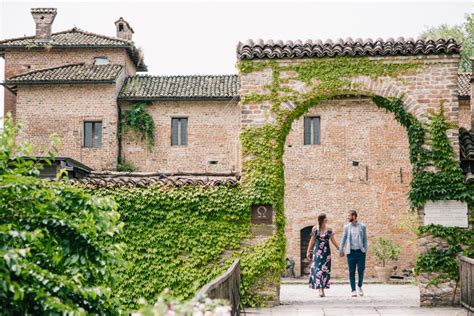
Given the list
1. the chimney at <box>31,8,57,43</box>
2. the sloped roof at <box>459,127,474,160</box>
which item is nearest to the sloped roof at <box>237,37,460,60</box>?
the sloped roof at <box>459,127,474,160</box>

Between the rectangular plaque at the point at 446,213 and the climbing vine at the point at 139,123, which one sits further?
the climbing vine at the point at 139,123

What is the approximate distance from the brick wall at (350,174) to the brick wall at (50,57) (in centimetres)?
867

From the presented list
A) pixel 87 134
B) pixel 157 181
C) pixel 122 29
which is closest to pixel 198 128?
pixel 87 134

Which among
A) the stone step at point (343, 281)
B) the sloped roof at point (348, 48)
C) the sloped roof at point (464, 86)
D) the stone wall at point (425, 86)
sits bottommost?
the stone step at point (343, 281)

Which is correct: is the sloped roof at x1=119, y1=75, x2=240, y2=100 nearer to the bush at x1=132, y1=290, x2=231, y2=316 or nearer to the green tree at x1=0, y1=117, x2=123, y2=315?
the green tree at x1=0, y1=117, x2=123, y2=315

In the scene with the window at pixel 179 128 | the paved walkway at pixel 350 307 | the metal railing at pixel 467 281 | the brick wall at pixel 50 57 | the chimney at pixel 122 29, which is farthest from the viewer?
the chimney at pixel 122 29

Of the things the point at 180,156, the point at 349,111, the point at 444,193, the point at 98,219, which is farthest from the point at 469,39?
the point at 98,219

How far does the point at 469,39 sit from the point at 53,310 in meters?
34.9

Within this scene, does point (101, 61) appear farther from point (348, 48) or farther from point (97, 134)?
point (348, 48)

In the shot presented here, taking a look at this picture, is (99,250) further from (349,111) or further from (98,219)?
(349,111)

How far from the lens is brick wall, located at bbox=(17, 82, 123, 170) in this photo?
2845 cm

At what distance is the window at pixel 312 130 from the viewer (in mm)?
27094

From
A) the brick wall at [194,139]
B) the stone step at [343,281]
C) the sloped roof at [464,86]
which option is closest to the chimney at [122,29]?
the brick wall at [194,139]

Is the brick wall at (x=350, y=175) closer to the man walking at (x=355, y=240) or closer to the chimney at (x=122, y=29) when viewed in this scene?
the chimney at (x=122, y=29)
